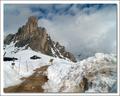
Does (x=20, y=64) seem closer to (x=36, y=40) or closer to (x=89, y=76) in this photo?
(x=36, y=40)

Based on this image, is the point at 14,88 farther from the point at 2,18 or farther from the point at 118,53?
the point at 118,53

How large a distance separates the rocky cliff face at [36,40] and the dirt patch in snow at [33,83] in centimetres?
18

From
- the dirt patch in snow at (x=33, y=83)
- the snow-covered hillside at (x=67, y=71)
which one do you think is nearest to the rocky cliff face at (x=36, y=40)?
the snow-covered hillside at (x=67, y=71)

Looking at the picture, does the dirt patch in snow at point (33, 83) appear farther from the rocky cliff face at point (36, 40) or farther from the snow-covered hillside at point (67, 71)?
the rocky cliff face at point (36, 40)

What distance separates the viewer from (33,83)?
4.72m

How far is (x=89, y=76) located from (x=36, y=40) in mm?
623

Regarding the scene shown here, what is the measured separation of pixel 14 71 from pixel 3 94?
25 centimetres

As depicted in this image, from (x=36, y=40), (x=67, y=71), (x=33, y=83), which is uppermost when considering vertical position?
(x=36, y=40)

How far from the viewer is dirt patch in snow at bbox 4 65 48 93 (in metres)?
4.69

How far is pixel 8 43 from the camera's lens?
4.73 m

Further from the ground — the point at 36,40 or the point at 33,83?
the point at 36,40

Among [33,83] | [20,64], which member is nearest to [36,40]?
[20,64]

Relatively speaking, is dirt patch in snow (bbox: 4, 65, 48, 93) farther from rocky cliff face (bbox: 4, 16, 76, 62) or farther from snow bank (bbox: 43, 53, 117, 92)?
rocky cliff face (bbox: 4, 16, 76, 62)

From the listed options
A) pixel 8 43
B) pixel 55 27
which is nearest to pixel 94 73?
pixel 55 27
